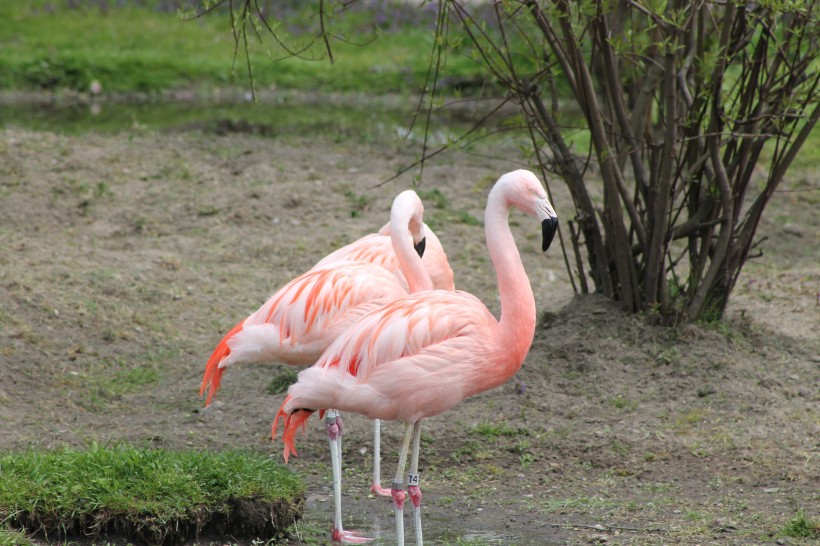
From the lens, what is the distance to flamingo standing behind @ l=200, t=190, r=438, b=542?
508 cm

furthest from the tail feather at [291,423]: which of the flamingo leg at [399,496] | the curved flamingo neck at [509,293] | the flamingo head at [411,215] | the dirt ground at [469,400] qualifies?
the flamingo head at [411,215]

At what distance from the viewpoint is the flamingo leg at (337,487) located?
4551 mm

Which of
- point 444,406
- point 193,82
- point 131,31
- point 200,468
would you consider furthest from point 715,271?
point 131,31

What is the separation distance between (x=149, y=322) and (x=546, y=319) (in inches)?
102

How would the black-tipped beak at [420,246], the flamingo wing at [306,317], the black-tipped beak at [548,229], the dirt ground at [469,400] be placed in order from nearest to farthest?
the black-tipped beak at [548,229] < the dirt ground at [469,400] < the flamingo wing at [306,317] < the black-tipped beak at [420,246]

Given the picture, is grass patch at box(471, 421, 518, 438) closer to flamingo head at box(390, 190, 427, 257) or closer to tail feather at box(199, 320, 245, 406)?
flamingo head at box(390, 190, 427, 257)

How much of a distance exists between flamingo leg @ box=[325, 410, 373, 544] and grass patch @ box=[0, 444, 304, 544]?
157 millimetres

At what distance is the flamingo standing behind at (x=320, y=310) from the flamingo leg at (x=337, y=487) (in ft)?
0.03

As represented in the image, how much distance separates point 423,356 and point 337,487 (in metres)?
0.80

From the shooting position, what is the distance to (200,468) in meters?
4.53

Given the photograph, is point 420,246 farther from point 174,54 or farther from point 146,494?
point 174,54

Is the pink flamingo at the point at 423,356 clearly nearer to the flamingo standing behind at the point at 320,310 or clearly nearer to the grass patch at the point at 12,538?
the flamingo standing behind at the point at 320,310

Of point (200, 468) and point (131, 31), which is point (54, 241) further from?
point (131, 31)

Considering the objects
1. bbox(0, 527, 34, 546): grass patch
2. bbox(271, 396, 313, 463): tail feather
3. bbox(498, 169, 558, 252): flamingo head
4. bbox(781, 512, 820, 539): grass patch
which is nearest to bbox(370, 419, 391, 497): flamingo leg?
bbox(271, 396, 313, 463): tail feather
